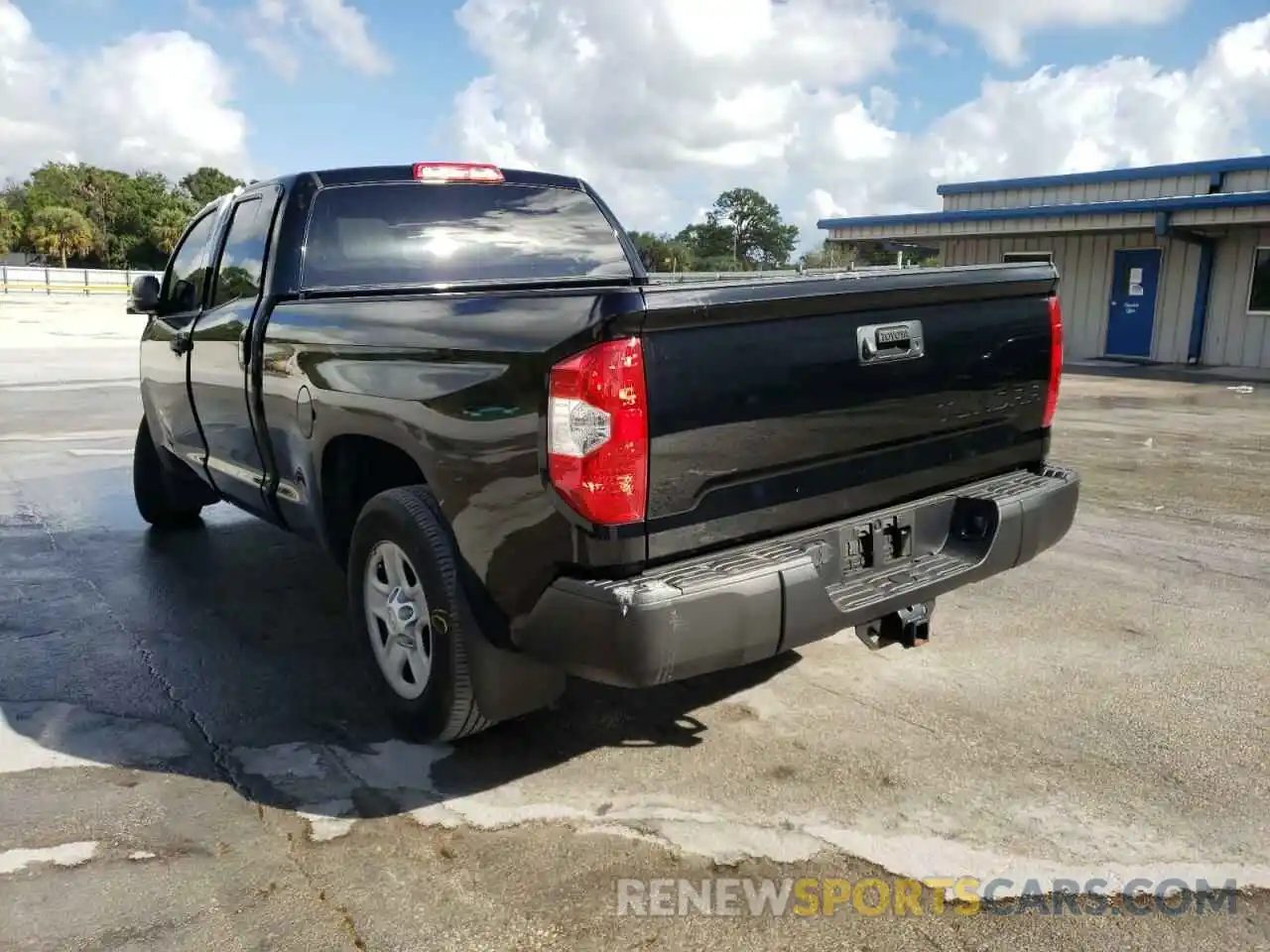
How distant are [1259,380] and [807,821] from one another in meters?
17.1

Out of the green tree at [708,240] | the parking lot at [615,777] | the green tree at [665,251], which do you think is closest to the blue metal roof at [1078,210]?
the parking lot at [615,777]

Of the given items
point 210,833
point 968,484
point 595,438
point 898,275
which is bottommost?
point 210,833

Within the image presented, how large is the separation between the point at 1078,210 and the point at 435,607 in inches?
746

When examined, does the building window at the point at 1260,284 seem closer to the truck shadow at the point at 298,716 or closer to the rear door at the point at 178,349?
the truck shadow at the point at 298,716

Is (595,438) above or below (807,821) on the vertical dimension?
above

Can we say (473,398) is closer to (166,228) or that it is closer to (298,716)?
(298,716)

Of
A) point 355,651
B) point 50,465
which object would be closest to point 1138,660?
point 355,651

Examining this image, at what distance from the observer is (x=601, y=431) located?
258 cm

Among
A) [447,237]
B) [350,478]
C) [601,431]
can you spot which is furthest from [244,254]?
[601,431]

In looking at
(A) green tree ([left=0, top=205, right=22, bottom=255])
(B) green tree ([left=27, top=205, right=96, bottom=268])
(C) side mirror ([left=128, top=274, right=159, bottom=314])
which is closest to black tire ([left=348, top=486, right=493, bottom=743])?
(C) side mirror ([left=128, top=274, right=159, bottom=314])

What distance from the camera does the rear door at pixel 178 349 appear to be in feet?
16.8

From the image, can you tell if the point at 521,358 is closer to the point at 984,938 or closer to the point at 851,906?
the point at 851,906

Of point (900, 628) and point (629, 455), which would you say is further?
point (900, 628)

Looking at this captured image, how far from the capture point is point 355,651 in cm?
437
